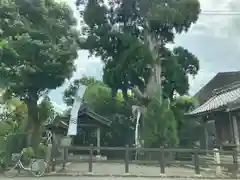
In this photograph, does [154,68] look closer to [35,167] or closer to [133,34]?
[133,34]

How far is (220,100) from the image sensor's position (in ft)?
55.1

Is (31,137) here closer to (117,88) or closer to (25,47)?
(25,47)

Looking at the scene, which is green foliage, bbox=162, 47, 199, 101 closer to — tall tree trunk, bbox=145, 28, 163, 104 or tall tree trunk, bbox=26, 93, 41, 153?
tall tree trunk, bbox=145, 28, 163, 104

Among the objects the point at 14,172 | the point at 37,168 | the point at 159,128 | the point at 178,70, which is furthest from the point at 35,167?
the point at 178,70

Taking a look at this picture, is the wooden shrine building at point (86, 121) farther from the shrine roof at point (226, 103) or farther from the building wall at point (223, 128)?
the building wall at point (223, 128)

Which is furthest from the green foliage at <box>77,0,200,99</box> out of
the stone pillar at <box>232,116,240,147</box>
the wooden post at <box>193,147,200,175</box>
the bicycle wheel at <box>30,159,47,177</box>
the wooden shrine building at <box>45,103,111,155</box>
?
the bicycle wheel at <box>30,159,47,177</box>

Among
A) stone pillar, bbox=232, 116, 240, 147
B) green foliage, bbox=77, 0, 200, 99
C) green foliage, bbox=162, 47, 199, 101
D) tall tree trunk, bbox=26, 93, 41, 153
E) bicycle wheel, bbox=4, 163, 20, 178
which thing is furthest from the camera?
green foliage, bbox=162, 47, 199, 101

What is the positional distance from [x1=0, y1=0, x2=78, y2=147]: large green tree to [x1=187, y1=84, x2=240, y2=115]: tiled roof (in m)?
8.38

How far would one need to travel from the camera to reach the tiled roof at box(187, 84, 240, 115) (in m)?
14.5

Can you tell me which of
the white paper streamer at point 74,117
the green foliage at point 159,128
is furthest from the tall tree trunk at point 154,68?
the white paper streamer at point 74,117

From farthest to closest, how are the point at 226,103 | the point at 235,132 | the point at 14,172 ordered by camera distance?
the point at 226,103 → the point at 235,132 → the point at 14,172

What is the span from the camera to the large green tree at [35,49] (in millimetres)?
14172

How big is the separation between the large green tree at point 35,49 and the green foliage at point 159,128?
6120 mm

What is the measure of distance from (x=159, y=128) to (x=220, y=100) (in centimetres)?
463
